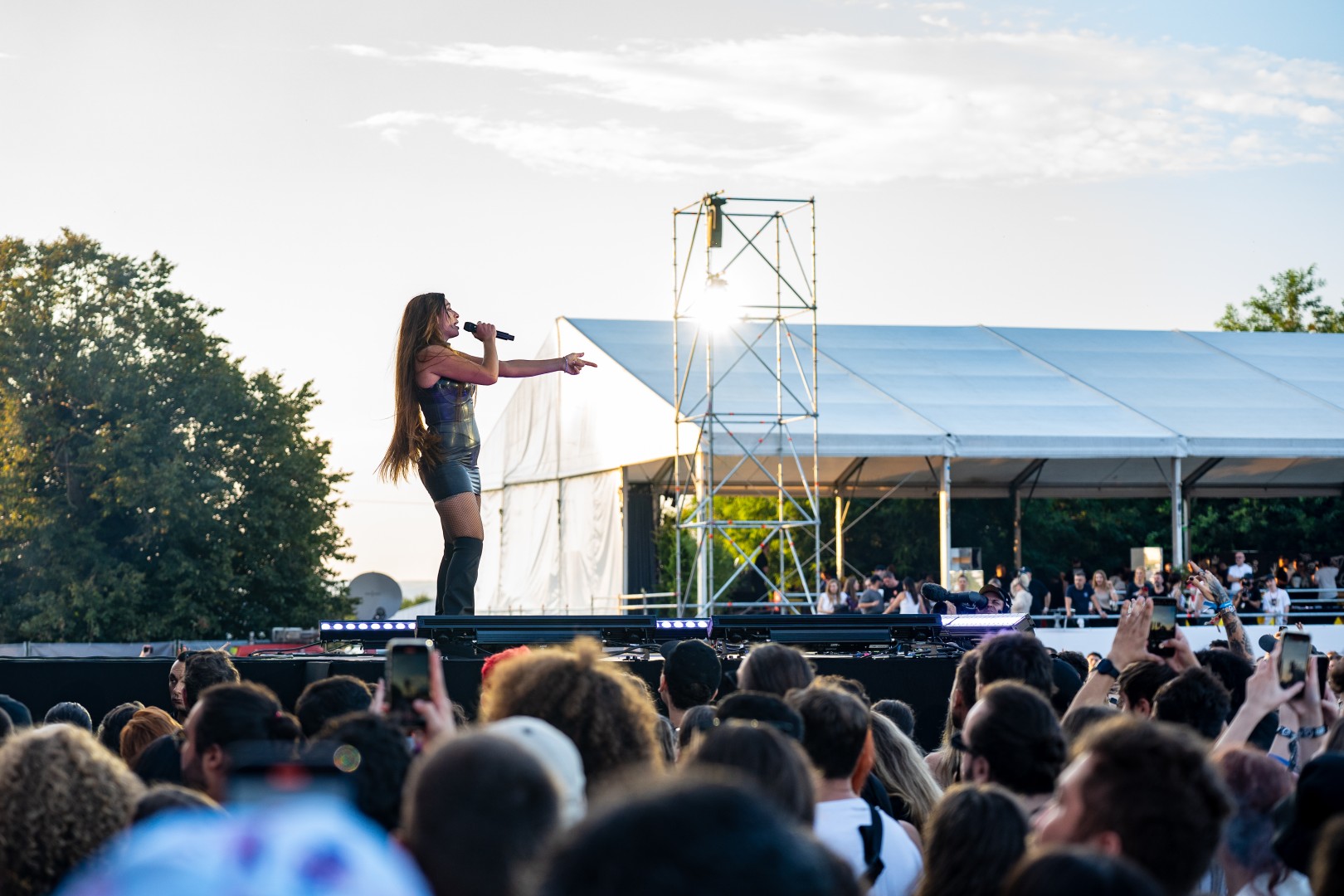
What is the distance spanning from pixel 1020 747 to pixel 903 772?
46.2 inches

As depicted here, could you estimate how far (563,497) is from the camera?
2795 cm

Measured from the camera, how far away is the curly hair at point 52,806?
259cm

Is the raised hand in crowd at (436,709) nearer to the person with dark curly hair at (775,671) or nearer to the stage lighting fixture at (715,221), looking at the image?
the person with dark curly hair at (775,671)

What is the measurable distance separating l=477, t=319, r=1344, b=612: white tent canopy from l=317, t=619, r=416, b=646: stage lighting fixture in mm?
12487

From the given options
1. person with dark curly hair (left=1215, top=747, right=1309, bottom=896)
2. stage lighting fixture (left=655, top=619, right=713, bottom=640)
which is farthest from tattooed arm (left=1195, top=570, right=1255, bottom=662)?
person with dark curly hair (left=1215, top=747, right=1309, bottom=896)

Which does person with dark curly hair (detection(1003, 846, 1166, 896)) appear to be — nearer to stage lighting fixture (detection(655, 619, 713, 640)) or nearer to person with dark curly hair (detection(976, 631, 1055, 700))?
person with dark curly hair (detection(976, 631, 1055, 700))

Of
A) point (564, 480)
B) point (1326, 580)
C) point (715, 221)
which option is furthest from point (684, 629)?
point (1326, 580)

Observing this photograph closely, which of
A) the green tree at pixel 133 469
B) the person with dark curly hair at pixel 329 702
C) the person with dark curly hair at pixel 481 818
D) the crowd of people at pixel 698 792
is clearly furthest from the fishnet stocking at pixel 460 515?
the green tree at pixel 133 469

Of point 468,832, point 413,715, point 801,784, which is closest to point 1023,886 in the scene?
point 468,832

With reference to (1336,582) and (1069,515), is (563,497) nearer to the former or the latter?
(1336,582)

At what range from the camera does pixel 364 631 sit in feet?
26.6

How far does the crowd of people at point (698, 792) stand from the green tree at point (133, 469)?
87.7ft

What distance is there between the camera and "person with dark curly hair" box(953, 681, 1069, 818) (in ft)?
11.4

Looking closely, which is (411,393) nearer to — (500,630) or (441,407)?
(441,407)
